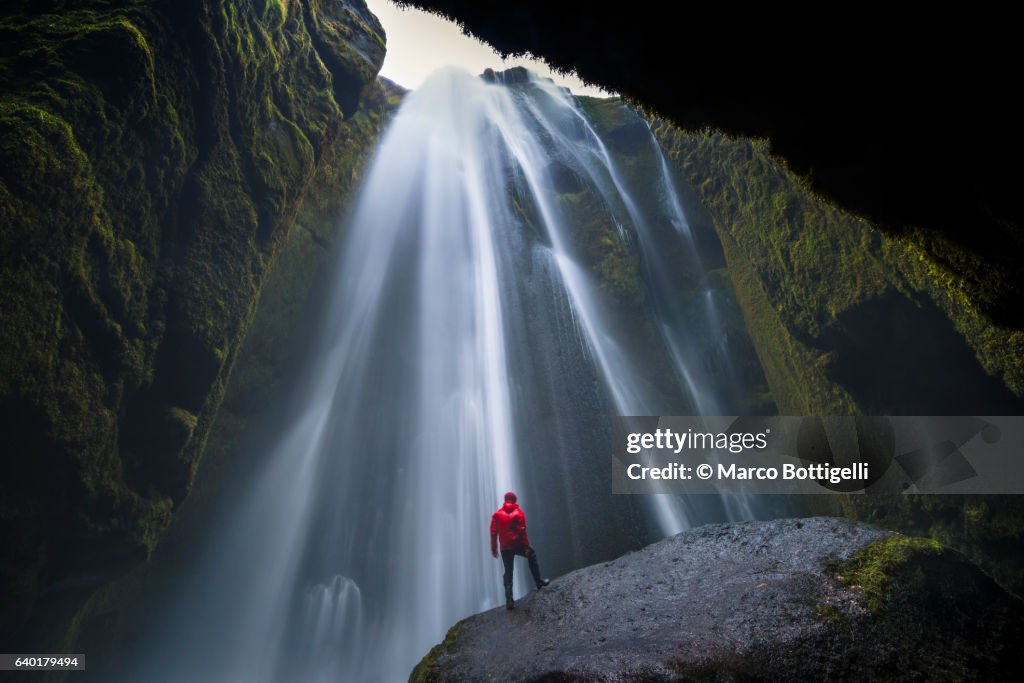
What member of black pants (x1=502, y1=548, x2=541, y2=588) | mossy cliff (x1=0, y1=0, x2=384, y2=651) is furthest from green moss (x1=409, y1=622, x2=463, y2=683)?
mossy cliff (x1=0, y1=0, x2=384, y2=651)

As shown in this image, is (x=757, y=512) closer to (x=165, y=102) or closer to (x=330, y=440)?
(x=330, y=440)

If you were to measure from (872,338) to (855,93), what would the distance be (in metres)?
9.80

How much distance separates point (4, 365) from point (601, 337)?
1753 centimetres

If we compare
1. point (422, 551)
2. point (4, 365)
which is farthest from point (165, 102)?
point (422, 551)

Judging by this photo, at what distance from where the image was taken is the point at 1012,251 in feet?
12.6

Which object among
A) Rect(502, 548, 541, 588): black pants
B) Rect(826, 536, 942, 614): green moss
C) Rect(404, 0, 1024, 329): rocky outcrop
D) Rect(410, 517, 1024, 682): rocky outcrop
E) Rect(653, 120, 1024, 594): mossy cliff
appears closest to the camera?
Rect(404, 0, 1024, 329): rocky outcrop

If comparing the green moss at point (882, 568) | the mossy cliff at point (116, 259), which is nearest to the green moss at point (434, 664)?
the green moss at point (882, 568)

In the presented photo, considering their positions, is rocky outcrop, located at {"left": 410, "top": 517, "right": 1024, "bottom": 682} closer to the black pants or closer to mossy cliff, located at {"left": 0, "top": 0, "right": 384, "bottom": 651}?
the black pants

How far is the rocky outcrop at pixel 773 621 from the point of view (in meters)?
3.93

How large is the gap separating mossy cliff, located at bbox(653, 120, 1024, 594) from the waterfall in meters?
6.50

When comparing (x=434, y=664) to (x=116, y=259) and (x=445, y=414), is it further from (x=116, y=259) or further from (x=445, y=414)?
(x=445, y=414)

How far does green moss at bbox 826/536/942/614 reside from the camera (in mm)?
4469

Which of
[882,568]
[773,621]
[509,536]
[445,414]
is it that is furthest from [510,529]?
[445,414]

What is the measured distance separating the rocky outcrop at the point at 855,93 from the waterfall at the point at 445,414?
13615 mm
